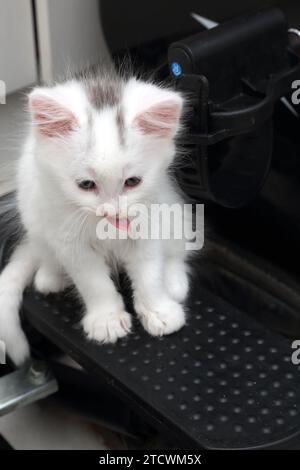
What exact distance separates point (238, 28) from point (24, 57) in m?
0.53

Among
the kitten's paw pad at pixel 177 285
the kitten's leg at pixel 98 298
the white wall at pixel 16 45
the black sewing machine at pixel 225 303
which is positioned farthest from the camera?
the white wall at pixel 16 45

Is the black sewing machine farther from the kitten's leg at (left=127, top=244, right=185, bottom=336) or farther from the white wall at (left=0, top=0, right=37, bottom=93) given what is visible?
the white wall at (left=0, top=0, right=37, bottom=93)

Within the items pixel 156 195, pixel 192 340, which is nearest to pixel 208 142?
pixel 156 195

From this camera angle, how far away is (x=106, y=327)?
3.79 feet

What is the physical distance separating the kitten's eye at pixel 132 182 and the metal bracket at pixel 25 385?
55 cm

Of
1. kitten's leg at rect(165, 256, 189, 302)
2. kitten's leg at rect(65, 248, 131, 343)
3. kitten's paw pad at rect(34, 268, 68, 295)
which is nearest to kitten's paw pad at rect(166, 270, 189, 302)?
kitten's leg at rect(165, 256, 189, 302)

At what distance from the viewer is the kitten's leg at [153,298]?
3.80ft

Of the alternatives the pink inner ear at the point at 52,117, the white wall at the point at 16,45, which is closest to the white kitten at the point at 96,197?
the pink inner ear at the point at 52,117

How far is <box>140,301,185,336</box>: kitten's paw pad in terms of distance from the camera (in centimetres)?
117

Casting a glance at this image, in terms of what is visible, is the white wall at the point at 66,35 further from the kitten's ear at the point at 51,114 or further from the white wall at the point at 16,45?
Result: the kitten's ear at the point at 51,114

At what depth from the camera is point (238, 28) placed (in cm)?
120

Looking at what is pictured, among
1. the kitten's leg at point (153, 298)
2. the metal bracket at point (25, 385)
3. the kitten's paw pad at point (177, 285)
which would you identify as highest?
the kitten's leg at point (153, 298)

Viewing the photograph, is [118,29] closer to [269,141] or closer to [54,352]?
[269,141]

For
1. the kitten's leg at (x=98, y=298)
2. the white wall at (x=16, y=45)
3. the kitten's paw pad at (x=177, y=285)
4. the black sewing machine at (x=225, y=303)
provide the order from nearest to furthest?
the black sewing machine at (x=225, y=303)
the kitten's leg at (x=98, y=298)
the kitten's paw pad at (x=177, y=285)
the white wall at (x=16, y=45)
